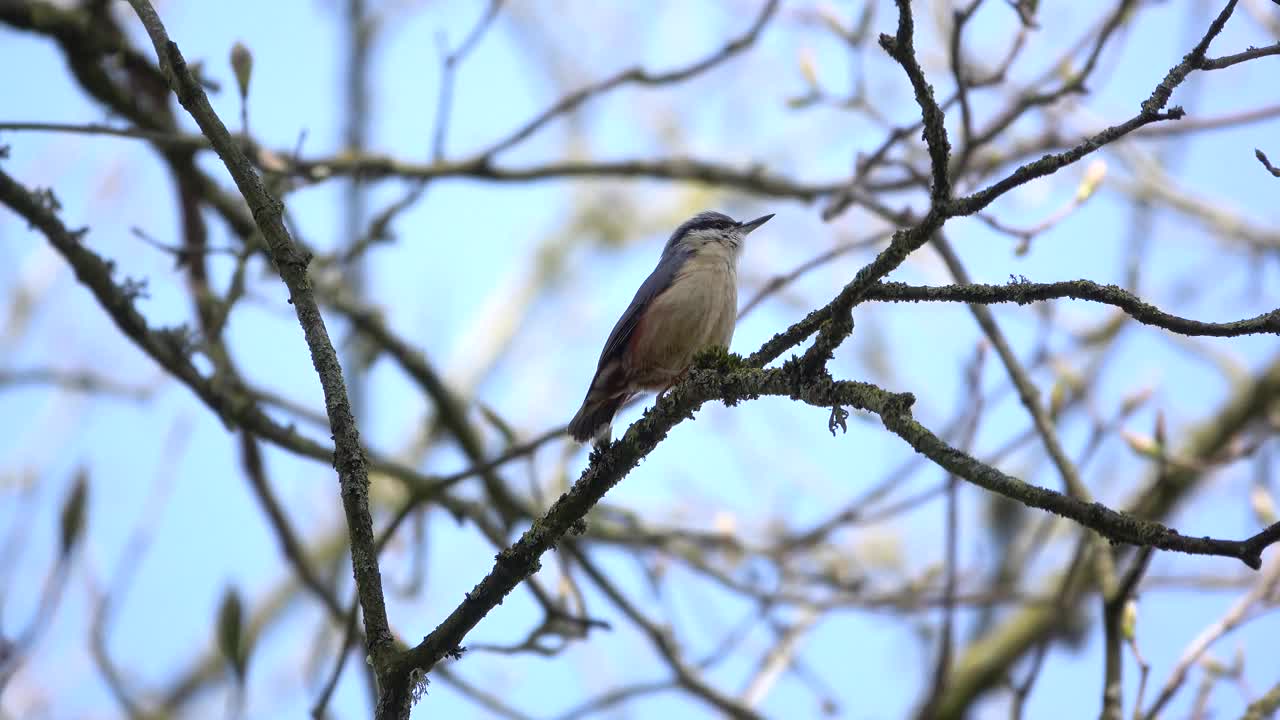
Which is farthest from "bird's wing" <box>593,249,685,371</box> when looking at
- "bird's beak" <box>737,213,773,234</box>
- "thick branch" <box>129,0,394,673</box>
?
"thick branch" <box>129,0,394,673</box>

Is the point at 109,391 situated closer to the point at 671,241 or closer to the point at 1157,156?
the point at 671,241

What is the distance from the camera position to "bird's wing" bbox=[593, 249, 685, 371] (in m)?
5.21

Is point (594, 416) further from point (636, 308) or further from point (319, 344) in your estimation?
point (319, 344)

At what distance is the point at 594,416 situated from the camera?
5.21 meters

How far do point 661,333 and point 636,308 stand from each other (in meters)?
0.31

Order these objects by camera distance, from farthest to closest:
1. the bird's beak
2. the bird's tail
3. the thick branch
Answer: the bird's beak → the bird's tail → the thick branch

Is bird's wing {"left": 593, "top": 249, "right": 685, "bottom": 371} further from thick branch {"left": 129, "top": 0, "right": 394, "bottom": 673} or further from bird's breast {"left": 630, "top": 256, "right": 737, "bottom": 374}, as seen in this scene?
thick branch {"left": 129, "top": 0, "right": 394, "bottom": 673}

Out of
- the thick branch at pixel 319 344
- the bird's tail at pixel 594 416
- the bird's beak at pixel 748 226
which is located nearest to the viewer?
the thick branch at pixel 319 344

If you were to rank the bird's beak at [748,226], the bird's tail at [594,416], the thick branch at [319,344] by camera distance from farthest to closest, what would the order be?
the bird's beak at [748,226] < the bird's tail at [594,416] < the thick branch at [319,344]

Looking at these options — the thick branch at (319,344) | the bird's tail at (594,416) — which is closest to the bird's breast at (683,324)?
the bird's tail at (594,416)

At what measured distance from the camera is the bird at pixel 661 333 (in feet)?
16.6

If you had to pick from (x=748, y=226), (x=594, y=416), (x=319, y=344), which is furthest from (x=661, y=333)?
(x=319, y=344)

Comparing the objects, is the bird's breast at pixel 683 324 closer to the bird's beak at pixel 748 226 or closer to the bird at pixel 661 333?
the bird at pixel 661 333

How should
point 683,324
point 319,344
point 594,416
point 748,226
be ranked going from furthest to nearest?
1. point 748,226
2. point 594,416
3. point 683,324
4. point 319,344
